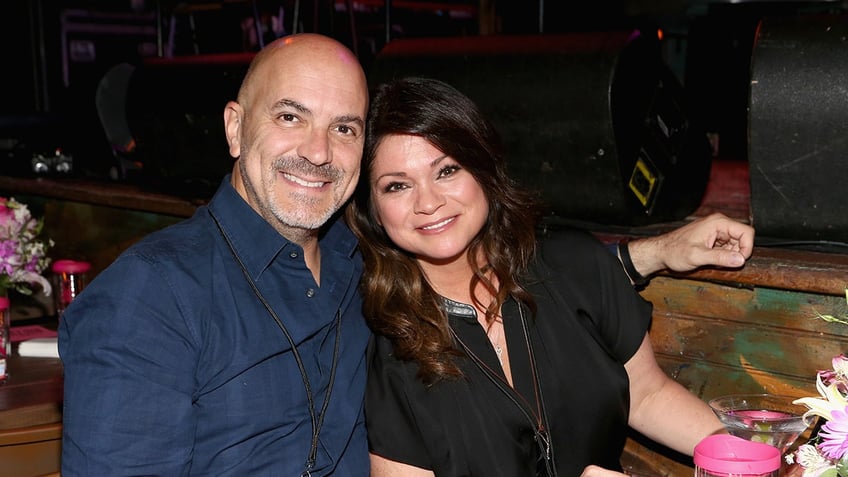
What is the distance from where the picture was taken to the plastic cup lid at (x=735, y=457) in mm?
1326

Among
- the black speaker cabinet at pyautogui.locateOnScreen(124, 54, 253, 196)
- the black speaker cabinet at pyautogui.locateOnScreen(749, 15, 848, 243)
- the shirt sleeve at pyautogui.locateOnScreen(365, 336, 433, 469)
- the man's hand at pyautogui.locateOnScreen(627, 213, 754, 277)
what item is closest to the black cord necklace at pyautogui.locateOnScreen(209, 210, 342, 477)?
the shirt sleeve at pyautogui.locateOnScreen(365, 336, 433, 469)

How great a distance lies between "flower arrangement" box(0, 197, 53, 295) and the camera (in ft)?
9.71

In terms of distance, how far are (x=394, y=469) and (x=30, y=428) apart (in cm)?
99

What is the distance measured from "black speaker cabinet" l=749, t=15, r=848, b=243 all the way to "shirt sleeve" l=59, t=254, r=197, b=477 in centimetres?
140

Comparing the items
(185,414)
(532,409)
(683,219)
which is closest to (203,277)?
(185,414)

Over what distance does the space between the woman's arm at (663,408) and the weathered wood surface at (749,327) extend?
155 millimetres

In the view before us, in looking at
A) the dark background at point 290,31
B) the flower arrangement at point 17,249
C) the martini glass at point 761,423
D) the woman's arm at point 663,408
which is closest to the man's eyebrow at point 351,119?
the woman's arm at point 663,408

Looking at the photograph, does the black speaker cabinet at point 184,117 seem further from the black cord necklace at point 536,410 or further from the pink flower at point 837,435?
the pink flower at point 837,435

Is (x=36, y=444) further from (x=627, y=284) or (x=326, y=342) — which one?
(x=627, y=284)

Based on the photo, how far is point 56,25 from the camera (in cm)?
741

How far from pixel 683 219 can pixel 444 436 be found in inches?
52.1

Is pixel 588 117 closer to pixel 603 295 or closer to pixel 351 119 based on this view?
pixel 603 295

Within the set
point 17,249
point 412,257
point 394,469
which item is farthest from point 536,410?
point 17,249

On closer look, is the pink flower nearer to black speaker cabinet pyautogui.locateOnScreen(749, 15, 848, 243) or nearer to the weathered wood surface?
the weathered wood surface
